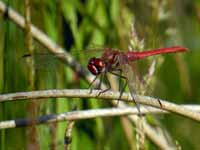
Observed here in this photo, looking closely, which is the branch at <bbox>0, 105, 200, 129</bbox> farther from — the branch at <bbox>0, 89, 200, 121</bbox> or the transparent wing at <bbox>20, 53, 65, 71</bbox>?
the transparent wing at <bbox>20, 53, 65, 71</bbox>

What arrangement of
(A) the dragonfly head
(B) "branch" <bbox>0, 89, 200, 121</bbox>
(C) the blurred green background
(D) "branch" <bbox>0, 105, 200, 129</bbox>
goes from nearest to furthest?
(B) "branch" <bbox>0, 89, 200, 121</bbox>
(D) "branch" <bbox>0, 105, 200, 129</bbox>
(A) the dragonfly head
(C) the blurred green background

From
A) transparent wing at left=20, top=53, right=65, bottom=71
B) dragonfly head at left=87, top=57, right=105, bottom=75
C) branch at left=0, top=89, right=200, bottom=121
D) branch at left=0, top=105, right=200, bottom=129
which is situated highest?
transparent wing at left=20, top=53, right=65, bottom=71

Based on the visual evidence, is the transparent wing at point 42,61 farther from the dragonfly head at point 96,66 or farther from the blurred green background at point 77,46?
the dragonfly head at point 96,66

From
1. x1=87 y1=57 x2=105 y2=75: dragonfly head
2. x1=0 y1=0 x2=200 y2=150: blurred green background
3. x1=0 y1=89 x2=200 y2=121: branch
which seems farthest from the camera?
x1=0 y1=0 x2=200 y2=150: blurred green background

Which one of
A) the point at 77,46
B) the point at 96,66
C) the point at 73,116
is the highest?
the point at 77,46

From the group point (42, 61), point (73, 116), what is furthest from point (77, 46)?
point (73, 116)

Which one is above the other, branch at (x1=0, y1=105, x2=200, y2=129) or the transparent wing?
the transparent wing

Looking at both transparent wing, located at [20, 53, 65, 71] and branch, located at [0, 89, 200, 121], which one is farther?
transparent wing, located at [20, 53, 65, 71]

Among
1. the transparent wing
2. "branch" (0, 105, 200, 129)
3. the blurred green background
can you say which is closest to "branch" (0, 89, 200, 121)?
"branch" (0, 105, 200, 129)

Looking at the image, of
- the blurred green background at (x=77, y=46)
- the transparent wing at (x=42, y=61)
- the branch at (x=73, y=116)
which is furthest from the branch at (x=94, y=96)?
the transparent wing at (x=42, y=61)

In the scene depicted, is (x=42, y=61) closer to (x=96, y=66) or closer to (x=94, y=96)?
(x=96, y=66)

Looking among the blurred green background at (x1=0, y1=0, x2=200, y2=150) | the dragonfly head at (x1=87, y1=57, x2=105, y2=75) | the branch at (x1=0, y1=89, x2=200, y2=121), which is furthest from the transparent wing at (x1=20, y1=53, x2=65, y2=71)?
the branch at (x1=0, y1=89, x2=200, y2=121)

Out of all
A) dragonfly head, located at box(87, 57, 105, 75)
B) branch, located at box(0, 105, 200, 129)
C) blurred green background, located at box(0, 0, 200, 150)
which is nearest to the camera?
branch, located at box(0, 105, 200, 129)

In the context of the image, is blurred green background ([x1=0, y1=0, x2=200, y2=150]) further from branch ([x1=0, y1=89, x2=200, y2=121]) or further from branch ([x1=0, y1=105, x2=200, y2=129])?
branch ([x1=0, y1=89, x2=200, y2=121])
